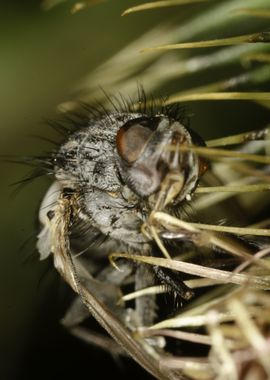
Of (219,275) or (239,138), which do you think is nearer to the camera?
(219,275)

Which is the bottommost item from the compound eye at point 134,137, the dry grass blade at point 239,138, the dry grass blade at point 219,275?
the dry grass blade at point 219,275

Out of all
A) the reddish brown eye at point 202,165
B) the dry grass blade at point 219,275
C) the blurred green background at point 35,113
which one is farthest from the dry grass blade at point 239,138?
the blurred green background at point 35,113

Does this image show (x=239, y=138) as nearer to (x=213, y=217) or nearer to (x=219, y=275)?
(x=213, y=217)

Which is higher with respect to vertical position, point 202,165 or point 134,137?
point 134,137

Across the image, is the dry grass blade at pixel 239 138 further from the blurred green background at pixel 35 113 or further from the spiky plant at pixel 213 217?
the blurred green background at pixel 35 113

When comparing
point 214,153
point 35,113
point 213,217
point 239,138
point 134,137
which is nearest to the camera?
point 214,153

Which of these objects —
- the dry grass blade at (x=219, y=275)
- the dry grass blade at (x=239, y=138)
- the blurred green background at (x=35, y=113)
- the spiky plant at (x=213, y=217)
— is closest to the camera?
the spiky plant at (x=213, y=217)

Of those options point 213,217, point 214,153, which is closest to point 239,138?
point 213,217
